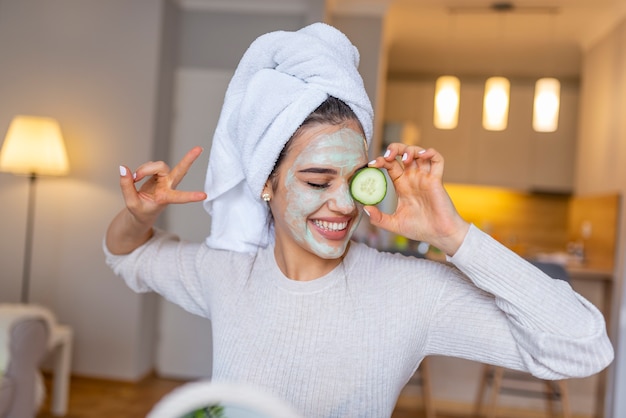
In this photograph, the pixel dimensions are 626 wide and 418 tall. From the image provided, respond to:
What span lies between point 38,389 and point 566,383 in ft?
9.93

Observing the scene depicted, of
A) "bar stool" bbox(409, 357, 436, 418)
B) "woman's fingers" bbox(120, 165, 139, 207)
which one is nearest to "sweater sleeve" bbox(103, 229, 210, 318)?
"woman's fingers" bbox(120, 165, 139, 207)

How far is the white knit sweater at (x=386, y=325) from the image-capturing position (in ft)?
3.37

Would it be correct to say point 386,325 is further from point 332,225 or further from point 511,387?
point 511,387

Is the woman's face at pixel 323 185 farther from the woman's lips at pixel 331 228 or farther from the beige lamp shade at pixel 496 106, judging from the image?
the beige lamp shade at pixel 496 106

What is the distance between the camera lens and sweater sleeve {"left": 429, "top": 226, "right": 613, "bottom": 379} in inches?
39.9

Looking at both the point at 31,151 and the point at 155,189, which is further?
the point at 31,151

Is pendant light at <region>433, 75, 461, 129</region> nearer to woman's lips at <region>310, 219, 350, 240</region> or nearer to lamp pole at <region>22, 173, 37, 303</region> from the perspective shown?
lamp pole at <region>22, 173, 37, 303</region>

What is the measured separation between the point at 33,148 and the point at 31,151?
0.02 metres

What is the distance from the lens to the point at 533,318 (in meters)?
1.02

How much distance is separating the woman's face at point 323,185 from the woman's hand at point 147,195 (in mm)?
194

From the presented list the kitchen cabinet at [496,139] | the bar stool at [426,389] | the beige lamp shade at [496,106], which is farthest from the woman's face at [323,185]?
the kitchen cabinet at [496,139]

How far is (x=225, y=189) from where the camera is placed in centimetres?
137

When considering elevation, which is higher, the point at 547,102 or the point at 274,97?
the point at 547,102

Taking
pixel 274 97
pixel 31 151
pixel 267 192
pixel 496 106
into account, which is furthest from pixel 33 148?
pixel 274 97
